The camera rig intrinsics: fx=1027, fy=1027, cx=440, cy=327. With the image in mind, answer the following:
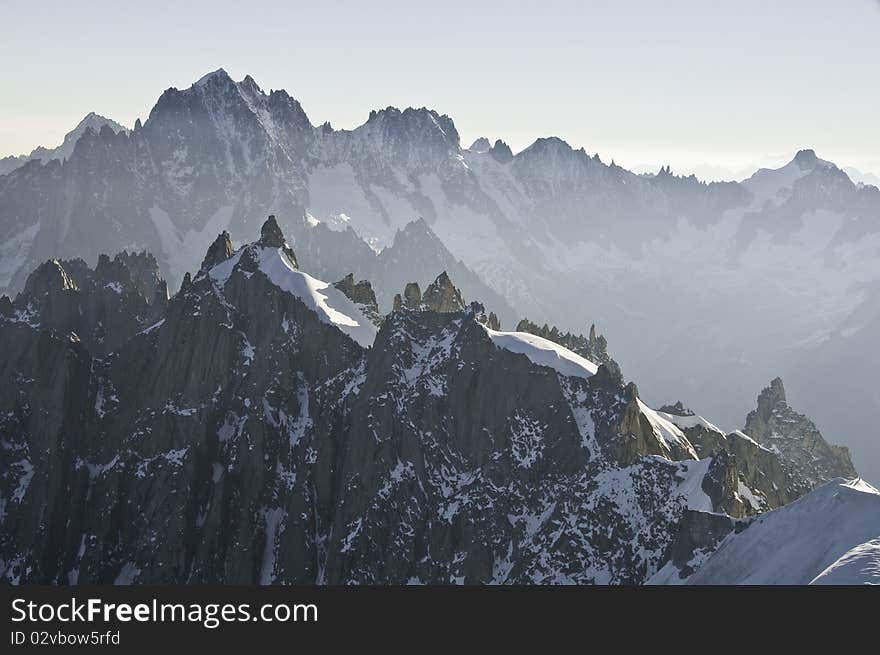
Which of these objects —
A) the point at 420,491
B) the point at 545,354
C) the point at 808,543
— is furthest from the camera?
the point at 545,354

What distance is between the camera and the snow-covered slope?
106 metres

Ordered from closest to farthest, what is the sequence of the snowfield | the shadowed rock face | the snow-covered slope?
the snow-covered slope < the shadowed rock face < the snowfield

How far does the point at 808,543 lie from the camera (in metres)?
120

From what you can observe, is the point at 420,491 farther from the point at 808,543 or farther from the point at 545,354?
the point at 808,543

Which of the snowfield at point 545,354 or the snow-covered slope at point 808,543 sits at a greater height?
the snowfield at point 545,354

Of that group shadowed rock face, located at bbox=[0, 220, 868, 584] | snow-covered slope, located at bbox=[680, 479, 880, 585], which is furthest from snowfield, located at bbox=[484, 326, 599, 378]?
snow-covered slope, located at bbox=[680, 479, 880, 585]

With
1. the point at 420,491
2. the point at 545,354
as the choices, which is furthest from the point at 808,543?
the point at 420,491

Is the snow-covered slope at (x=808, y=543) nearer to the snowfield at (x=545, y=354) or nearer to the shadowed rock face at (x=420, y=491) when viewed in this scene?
the shadowed rock face at (x=420, y=491)

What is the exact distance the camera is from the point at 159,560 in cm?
18762

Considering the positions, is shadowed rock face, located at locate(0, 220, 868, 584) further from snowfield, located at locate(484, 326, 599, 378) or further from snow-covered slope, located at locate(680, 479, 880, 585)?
snow-covered slope, located at locate(680, 479, 880, 585)

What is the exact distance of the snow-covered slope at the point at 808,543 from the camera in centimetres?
10588

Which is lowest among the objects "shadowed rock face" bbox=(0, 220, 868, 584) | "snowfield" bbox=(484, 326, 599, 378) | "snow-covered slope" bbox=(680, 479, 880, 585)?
"snow-covered slope" bbox=(680, 479, 880, 585)

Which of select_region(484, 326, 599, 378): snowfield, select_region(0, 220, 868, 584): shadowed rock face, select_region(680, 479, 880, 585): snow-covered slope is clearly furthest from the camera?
select_region(484, 326, 599, 378): snowfield

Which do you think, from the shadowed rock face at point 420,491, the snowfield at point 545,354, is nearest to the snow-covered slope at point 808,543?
the shadowed rock face at point 420,491
